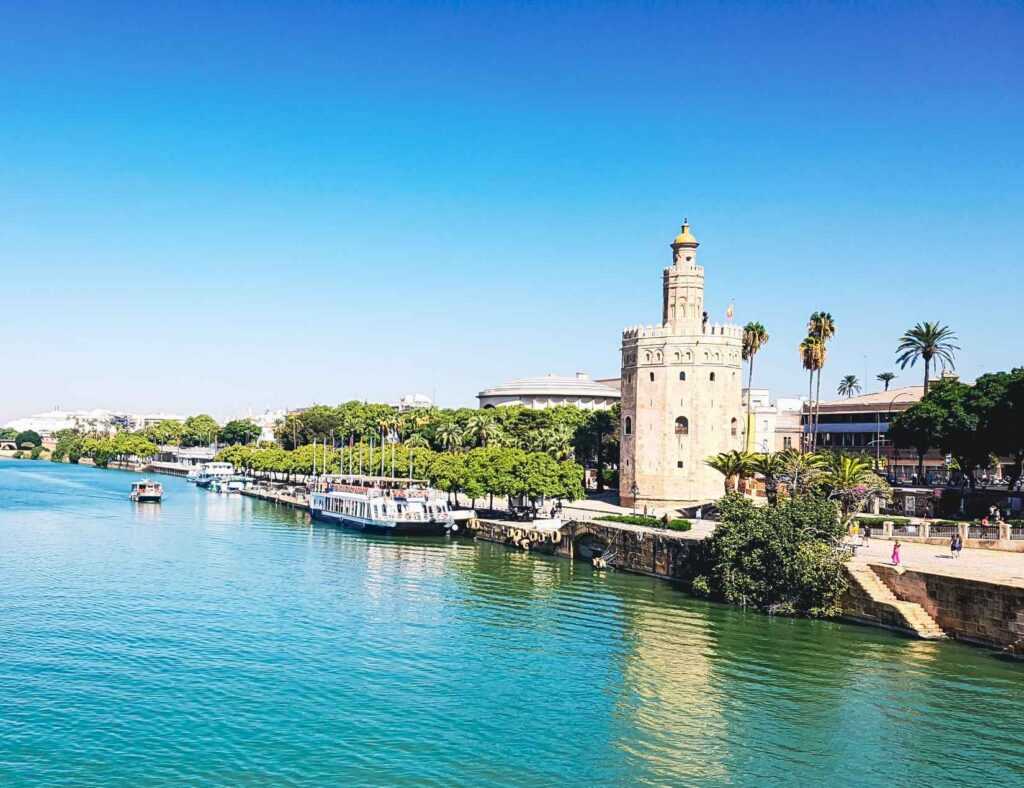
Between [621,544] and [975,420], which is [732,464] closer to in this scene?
[621,544]

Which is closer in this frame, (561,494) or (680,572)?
(680,572)

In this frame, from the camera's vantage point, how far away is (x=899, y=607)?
3794 centimetres

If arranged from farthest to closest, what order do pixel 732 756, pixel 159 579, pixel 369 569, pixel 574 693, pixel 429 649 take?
pixel 369 569 → pixel 159 579 → pixel 429 649 → pixel 574 693 → pixel 732 756

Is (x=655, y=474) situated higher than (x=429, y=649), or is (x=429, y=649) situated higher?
(x=655, y=474)

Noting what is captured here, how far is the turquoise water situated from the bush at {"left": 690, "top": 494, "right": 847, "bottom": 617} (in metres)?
1.52

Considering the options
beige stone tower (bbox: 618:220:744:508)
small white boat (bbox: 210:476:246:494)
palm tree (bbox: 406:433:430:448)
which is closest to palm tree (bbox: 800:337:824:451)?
beige stone tower (bbox: 618:220:744:508)

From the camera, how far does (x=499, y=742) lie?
26.0 m

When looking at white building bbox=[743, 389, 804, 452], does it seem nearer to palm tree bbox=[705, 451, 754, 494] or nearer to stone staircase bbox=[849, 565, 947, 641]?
palm tree bbox=[705, 451, 754, 494]

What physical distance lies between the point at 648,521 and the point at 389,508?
24.6 metres

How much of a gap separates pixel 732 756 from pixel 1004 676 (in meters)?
13.0

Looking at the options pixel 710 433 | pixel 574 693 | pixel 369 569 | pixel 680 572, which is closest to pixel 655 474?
pixel 710 433

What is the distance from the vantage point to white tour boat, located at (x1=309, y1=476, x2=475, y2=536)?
72.7 meters

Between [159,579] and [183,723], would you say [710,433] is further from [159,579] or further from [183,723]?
[183,723]

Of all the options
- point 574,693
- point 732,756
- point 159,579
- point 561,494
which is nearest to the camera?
point 732,756
